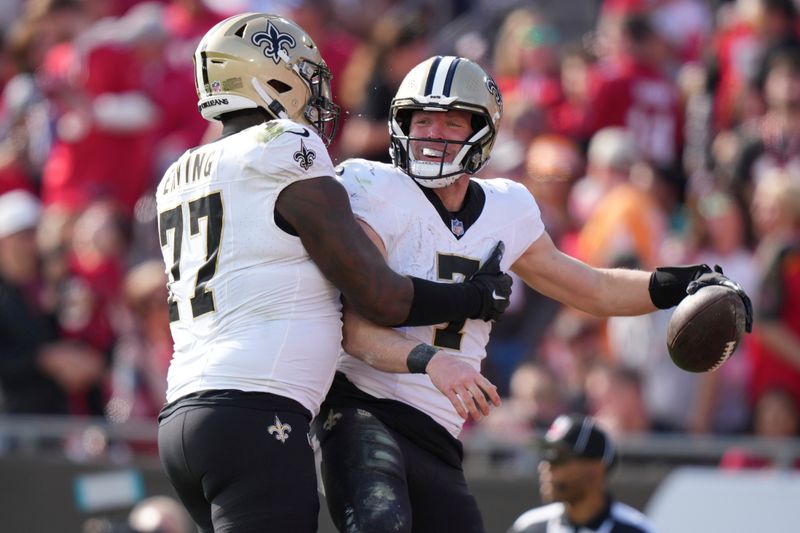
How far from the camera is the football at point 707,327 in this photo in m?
5.18

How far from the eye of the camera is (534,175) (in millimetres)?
10531

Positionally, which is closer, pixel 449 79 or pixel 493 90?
pixel 449 79

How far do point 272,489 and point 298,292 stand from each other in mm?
611

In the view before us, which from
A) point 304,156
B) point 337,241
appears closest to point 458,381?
point 337,241

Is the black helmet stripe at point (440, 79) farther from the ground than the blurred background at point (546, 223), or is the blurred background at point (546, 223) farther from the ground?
the black helmet stripe at point (440, 79)

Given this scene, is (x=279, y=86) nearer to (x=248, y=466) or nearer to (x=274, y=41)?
(x=274, y=41)

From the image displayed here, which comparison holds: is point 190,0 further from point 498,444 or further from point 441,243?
point 441,243

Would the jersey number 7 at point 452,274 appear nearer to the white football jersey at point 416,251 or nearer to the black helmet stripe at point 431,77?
the white football jersey at point 416,251

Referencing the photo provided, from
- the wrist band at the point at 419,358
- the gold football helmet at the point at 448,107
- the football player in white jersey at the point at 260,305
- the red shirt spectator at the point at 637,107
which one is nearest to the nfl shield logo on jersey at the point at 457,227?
the gold football helmet at the point at 448,107

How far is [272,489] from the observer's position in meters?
4.63

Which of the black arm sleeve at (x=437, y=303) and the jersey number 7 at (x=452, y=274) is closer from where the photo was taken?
the black arm sleeve at (x=437, y=303)

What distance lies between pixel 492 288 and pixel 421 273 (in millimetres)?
264

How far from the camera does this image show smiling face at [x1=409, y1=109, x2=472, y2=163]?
5258mm

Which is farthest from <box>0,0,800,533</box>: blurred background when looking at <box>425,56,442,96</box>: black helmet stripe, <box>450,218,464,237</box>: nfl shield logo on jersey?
<box>425,56,442,96</box>: black helmet stripe
